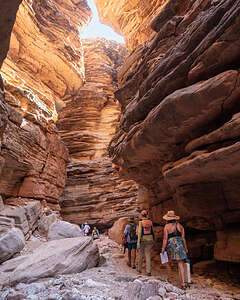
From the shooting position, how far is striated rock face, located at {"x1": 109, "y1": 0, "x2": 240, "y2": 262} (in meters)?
4.09

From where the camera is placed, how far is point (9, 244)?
597 cm

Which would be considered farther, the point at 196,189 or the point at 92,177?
the point at 92,177

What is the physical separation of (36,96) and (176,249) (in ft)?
50.4

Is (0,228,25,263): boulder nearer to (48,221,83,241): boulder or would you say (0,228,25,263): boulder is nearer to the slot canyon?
the slot canyon

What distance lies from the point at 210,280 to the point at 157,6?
15596mm

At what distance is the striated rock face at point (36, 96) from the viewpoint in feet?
36.8

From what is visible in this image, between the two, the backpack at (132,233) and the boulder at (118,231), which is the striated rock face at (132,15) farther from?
the boulder at (118,231)

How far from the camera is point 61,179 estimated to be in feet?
50.8

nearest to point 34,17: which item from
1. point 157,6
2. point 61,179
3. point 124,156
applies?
point 157,6

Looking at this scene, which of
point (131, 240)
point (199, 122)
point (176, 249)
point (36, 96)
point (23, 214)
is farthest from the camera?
point (36, 96)

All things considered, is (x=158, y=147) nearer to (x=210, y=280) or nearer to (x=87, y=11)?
(x=210, y=280)

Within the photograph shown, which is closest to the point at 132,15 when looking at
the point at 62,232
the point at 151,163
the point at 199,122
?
the point at 151,163

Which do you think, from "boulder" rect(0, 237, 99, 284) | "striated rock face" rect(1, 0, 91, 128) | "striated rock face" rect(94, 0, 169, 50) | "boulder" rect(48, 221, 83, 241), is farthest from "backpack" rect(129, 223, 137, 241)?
"striated rock face" rect(94, 0, 169, 50)

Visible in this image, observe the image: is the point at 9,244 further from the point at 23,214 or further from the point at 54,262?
the point at 23,214
